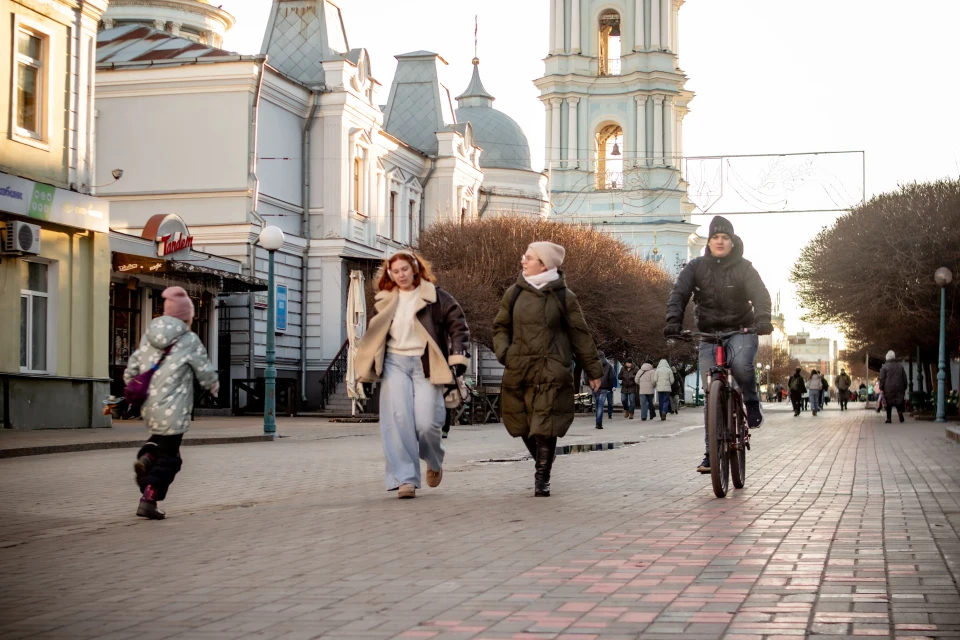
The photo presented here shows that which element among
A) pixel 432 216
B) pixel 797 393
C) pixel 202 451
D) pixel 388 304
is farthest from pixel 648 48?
pixel 388 304

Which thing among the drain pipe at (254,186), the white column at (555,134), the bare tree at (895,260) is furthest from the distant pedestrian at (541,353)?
the white column at (555,134)

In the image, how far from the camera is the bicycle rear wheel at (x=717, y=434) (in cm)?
970

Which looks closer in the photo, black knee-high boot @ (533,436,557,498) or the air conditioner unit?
black knee-high boot @ (533,436,557,498)

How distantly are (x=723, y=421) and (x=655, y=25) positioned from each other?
74.2 metres

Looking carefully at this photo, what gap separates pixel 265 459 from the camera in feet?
54.3

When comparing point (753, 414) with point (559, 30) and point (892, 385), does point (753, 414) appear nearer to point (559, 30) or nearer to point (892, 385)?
point (892, 385)

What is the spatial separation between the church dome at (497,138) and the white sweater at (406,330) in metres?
51.2

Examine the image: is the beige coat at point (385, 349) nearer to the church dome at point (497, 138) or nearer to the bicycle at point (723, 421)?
the bicycle at point (723, 421)

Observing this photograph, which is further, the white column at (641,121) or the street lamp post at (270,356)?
the white column at (641,121)

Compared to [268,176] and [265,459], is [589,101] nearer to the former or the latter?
[268,176]

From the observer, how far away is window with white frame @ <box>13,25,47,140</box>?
21.9 metres

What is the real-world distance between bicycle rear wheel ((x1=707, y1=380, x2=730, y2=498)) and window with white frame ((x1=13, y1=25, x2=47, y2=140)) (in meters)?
15.1

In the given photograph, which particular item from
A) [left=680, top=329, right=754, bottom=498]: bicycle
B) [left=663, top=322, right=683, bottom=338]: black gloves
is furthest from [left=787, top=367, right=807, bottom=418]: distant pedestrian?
[left=663, top=322, right=683, bottom=338]: black gloves

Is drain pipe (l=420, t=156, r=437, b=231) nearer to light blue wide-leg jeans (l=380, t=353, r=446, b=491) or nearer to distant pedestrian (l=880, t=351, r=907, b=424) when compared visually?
distant pedestrian (l=880, t=351, r=907, b=424)
